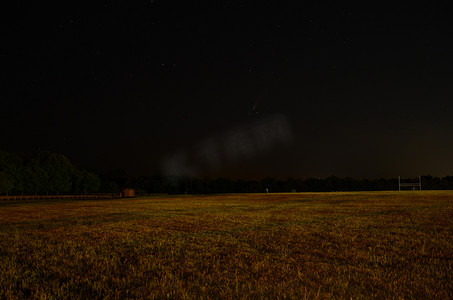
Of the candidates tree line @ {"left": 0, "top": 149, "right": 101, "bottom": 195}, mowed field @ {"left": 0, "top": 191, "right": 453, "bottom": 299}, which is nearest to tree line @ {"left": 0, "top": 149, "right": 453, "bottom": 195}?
tree line @ {"left": 0, "top": 149, "right": 101, "bottom": 195}

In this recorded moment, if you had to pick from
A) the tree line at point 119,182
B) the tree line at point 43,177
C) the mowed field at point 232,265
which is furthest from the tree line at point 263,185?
the mowed field at point 232,265

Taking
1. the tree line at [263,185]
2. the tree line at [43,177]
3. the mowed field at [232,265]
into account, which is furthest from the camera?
the tree line at [263,185]

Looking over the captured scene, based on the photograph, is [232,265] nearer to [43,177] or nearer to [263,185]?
[43,177]

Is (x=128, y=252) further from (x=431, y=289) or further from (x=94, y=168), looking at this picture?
(x=94, y=168)

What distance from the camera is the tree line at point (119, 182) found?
82.2 m

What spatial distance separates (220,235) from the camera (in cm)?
1203

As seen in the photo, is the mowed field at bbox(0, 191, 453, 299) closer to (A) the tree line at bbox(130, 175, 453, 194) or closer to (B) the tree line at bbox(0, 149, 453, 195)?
(B) the tree line at bbox(0, 149, 453, 195)

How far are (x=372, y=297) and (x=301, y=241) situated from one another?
514 centimetres

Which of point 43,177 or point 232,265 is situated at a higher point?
point 43,177

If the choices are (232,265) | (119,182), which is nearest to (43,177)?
(119,182)

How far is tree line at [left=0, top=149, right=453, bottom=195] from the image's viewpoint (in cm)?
8219

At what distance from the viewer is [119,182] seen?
504 feet

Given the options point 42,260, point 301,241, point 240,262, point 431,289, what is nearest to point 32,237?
point 42,260

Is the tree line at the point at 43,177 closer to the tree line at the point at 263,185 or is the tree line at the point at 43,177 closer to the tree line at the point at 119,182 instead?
the tree line at the point at 119,182
